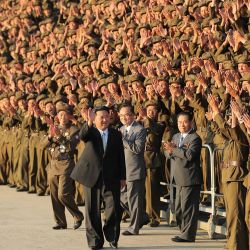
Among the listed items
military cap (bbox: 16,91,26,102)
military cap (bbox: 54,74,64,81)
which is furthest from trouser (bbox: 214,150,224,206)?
military cap (bbox: 16,91,26,102)

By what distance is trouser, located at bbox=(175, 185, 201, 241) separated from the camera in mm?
13398

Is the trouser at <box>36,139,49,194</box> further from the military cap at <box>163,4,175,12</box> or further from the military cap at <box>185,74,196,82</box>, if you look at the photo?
the military cap at <box>185,74,196,82</box>

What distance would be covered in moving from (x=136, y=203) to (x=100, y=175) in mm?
1605

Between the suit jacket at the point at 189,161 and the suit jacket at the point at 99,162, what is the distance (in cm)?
98

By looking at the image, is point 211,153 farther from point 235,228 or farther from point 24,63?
point 24,63

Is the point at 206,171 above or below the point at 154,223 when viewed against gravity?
above

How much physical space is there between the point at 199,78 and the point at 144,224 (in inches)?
100

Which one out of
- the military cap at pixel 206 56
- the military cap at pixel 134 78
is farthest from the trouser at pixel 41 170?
the military cap at pixel 206 56

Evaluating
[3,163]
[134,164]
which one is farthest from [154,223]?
[3,163]

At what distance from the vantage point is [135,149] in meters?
14.5

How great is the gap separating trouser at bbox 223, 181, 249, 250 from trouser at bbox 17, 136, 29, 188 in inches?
371

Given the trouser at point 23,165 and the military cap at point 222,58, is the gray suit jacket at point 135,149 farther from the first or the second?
the trouser at point 23,165

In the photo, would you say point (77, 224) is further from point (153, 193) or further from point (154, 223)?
point (153, 193)

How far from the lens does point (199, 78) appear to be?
15.3m
